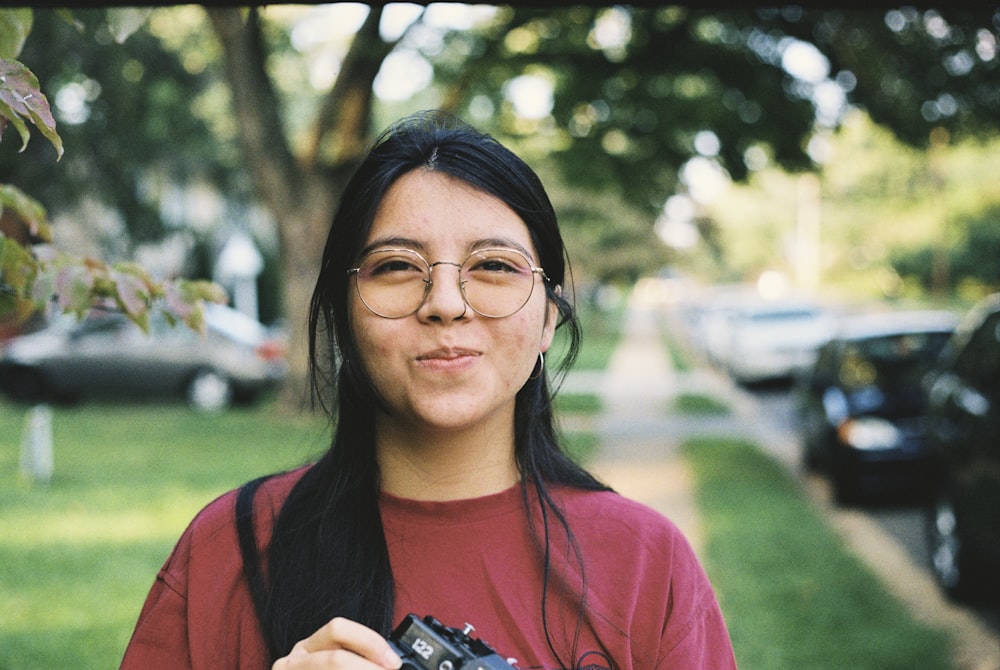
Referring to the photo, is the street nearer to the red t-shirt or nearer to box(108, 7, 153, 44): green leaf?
the red t-shirt

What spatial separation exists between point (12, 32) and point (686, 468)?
9880 millimetres

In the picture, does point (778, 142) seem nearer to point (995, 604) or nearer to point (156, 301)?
point (995, 604)

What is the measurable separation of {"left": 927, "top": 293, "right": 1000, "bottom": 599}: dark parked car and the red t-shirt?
168 inches

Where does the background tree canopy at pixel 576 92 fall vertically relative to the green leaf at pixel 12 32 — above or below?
above

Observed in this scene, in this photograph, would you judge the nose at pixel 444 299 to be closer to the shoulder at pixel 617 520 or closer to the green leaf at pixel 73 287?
the shoulder at pixel 617 520

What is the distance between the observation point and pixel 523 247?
169cm

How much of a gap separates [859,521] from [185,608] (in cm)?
802

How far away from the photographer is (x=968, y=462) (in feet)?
19.2

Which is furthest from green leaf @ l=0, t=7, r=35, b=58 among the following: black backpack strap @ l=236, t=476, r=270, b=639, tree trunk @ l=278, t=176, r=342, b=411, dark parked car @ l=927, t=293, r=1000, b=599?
tree trunk @ l=278, t=176, r=342, b=411

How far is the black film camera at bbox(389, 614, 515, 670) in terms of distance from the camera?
1.36 metres

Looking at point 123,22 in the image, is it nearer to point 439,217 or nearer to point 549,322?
point 439,217

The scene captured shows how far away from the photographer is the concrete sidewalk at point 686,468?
611 centimetres

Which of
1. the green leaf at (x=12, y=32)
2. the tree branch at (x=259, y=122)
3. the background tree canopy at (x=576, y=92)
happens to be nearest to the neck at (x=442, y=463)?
the green leaf at (x=12, y=32)

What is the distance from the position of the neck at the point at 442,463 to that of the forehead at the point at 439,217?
305 millimetres
